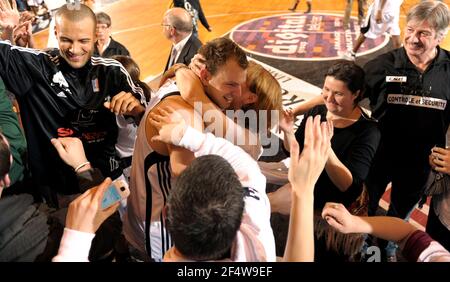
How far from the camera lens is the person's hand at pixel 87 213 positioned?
1.34 metres

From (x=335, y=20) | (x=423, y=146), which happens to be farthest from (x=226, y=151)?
(x=335, y=20)

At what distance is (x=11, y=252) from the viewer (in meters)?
1.27

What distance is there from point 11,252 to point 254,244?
0.82m

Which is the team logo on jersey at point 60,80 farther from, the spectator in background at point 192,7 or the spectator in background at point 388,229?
the spectator in background at point 192,7

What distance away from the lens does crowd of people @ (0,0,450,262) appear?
4.27 ft

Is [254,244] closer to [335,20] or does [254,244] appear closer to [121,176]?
[121,176]

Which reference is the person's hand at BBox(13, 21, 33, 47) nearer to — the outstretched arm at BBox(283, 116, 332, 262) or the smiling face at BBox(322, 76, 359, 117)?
the smiling face at BBox(322, 76, 359, 117)

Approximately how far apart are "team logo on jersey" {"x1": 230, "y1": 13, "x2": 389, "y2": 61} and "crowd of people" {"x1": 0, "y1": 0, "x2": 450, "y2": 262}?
180 inches

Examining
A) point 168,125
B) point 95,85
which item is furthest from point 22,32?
point 168,125

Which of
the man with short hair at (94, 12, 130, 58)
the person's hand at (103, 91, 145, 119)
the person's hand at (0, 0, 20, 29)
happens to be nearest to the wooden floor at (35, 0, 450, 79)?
the man with short hair at (94, 12, 130, 58)

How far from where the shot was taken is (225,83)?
191 cm

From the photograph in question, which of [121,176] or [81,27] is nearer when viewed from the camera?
[81,27]

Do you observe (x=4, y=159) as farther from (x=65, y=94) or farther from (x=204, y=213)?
(x=65, y=94)

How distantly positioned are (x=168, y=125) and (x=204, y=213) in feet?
1.73
